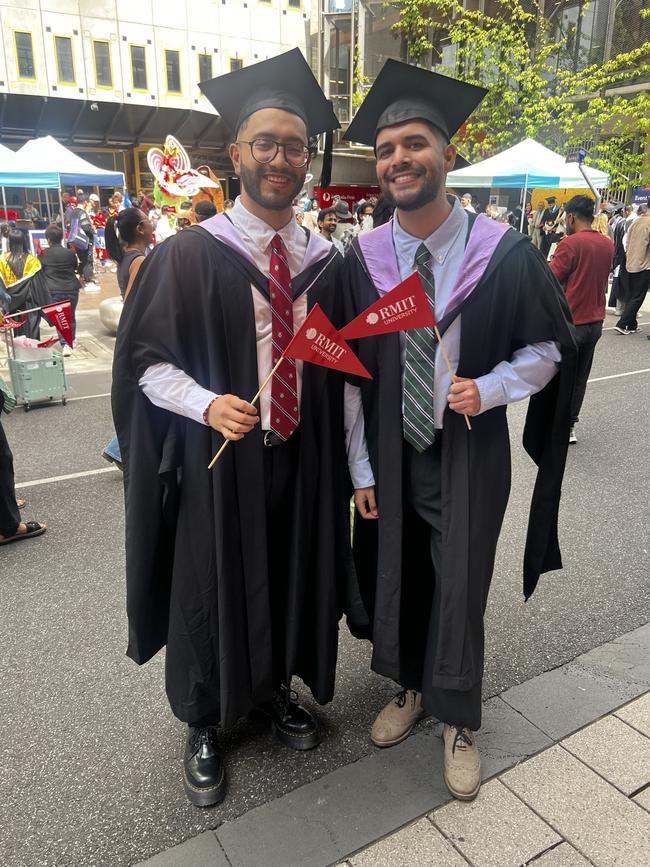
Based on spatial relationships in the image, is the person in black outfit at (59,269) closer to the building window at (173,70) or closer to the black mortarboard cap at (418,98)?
the black mortarboard cap at (418,98)

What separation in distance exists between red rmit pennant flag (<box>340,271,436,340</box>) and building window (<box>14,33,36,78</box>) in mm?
30101

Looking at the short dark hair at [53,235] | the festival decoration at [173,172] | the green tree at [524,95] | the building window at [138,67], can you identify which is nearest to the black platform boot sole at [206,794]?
the short dark hair at [53,235]

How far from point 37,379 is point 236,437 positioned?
5.71 meters

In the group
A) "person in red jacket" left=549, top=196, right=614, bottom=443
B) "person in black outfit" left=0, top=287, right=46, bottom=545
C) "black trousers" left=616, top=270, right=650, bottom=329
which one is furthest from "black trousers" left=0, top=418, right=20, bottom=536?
"black trousers" left=616, top=270, right=650, bottom=329

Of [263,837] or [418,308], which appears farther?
[263,837]

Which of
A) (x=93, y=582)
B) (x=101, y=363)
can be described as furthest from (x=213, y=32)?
(x=93, y=582)

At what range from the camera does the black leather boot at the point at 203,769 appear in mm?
2221

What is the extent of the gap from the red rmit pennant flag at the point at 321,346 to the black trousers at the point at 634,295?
9653 millimetres

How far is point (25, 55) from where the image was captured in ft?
84.8

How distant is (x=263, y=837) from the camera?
2.07m

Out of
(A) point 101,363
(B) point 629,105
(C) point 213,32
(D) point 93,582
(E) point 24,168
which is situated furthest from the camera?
(C) point 213,32

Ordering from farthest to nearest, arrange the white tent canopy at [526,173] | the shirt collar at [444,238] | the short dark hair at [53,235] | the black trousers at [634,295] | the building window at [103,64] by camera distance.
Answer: the building window at [103,64]
the white tent canopy at [526,173]
the black trousers at [634,295]
the short dark hair at [53,235]
the shirt collar at [444,238]

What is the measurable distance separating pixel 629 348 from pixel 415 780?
29.1ft

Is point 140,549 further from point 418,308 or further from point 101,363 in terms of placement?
point 101,363
